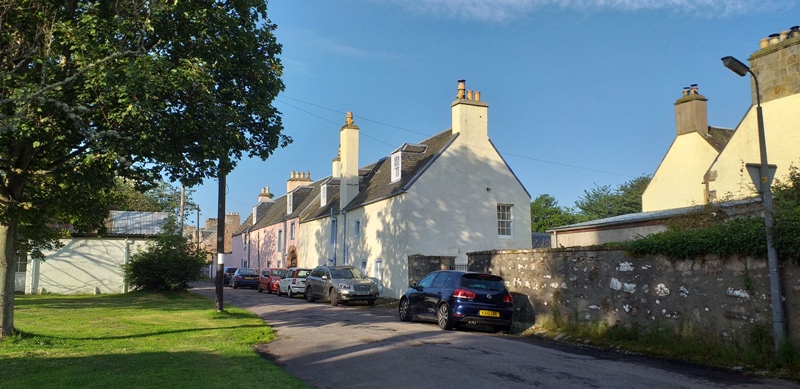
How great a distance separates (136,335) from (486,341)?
7.62 m

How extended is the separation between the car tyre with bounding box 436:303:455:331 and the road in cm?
60

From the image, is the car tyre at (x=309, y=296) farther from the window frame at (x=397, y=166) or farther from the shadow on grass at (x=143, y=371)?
the shadow on grass at (x=143, y=371)

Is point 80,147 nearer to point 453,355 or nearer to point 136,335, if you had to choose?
point 136,335

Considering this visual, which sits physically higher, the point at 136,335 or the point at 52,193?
the point at 52,193

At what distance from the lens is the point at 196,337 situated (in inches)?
502

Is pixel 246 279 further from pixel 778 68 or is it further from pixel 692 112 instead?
pixel 778 68

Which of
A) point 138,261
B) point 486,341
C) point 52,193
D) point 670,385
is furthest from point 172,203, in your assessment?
point 670,385

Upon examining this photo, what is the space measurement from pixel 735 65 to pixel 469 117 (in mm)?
17797

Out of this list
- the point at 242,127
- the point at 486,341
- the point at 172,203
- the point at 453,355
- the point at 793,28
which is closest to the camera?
the point at 453,355

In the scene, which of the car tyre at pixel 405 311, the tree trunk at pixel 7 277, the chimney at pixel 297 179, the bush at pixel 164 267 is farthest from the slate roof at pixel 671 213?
the chimney at pixel 297 179

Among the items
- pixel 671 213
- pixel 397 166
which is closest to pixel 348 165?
pixel 397 166

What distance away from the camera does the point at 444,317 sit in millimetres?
15336

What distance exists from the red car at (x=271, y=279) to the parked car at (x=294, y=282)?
2002mm

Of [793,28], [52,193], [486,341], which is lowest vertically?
[486,341]
